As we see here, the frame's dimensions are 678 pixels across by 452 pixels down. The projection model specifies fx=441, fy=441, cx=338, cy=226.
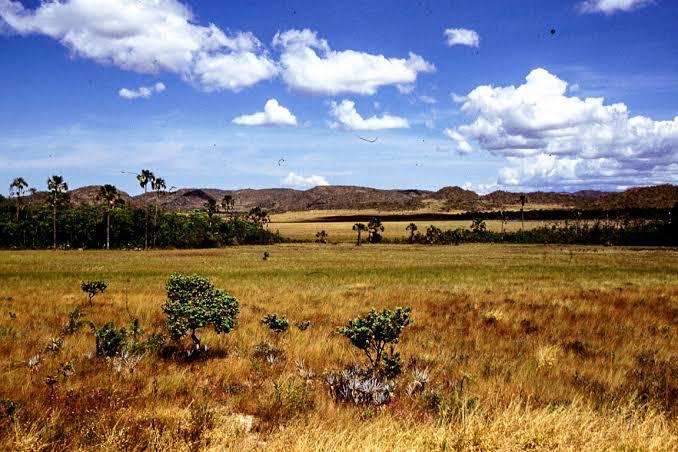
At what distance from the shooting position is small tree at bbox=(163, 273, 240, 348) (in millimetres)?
9922

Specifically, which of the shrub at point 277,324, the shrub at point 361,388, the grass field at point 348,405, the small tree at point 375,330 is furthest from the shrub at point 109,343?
the small tree at point 375,330

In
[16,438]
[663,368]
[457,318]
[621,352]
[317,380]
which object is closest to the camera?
[16,438]

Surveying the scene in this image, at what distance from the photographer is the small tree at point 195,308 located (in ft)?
32.6

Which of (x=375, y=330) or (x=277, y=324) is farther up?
(x=375, y=330)

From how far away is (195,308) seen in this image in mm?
9977

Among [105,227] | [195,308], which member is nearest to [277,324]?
[195,308]

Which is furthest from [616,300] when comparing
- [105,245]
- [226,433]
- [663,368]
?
[105,245]

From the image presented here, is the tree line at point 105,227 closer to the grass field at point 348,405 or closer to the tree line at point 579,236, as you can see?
the tree line at point 579,236

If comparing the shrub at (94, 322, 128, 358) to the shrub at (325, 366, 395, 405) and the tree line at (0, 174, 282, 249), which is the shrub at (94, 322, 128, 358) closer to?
the shrub at (325, 366, 395, 405)

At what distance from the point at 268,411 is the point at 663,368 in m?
8.83

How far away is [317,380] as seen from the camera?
27.1ft

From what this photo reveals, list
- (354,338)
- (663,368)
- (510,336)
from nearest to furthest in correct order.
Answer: (354,338) → (663,368) → (510,336)

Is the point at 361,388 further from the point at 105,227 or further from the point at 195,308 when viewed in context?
the point at 105,227

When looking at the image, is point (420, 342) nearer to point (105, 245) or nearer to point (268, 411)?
point (268, 411)
